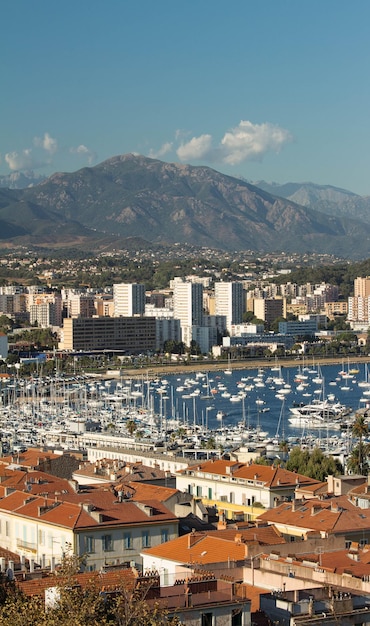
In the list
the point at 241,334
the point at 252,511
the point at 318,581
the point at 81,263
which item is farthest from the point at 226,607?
the point at 81,263

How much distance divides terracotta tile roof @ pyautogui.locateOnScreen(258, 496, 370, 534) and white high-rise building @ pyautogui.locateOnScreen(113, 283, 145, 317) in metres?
88.8

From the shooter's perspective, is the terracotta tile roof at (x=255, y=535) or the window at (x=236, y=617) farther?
the terracotta tile roof at (x=255, y=535)

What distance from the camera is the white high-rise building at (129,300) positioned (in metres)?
103

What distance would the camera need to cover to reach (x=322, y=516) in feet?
41.7

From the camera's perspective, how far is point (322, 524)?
40.6 ft

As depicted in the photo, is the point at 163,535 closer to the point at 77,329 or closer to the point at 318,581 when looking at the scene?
the point at 318,581

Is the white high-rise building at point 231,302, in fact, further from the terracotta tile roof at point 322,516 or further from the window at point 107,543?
the window at point 107,543

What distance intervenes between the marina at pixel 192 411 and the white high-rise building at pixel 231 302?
85.8 ft

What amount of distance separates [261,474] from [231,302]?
280 feet

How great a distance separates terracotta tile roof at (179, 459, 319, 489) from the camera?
1633 centimetres

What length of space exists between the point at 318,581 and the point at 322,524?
436 centimetres

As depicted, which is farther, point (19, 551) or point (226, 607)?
point (19, 551)

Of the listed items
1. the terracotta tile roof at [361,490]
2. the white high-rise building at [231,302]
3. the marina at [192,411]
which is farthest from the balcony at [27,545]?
the white high-rise building at [231,302]

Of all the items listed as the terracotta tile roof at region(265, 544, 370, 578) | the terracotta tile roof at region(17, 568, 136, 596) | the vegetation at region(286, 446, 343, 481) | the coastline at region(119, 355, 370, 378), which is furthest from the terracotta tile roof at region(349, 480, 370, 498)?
the coastline at region(119, 355, 370, 378)
